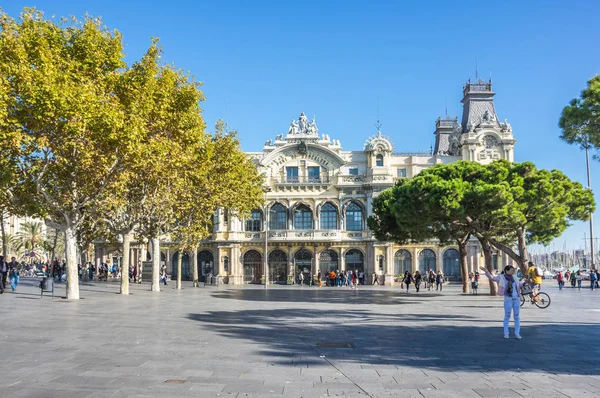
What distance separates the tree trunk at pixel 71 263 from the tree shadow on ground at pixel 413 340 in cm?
935

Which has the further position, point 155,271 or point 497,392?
point 155,271

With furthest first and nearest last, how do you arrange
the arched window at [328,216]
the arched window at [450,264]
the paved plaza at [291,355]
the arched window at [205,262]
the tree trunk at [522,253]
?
the arched window at [205,262]
the arched window at [328,216]
the arched window at [450,264]
the tree trunk at [522,253]
the paved plaza at [291,355]

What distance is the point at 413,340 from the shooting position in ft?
46.0

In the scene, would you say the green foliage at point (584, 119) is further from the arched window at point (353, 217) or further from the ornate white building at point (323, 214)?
the arched window at point (353, 217)

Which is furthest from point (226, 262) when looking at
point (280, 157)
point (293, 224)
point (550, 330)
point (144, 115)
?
point (550, 330)

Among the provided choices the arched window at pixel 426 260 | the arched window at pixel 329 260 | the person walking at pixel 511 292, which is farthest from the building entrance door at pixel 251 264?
the person walking at pixel 511 292

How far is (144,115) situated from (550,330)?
62.2 feet

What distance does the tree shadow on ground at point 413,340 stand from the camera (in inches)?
428

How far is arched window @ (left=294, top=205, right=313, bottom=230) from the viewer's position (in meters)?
58.8

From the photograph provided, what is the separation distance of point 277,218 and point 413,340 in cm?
4538

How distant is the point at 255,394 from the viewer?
325 inches

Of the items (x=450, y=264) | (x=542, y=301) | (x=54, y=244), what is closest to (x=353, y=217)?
(x=450, y=264)

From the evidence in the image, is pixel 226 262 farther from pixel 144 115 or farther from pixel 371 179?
pixel 144 115

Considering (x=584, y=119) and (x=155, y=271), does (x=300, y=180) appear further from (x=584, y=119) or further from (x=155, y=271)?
(x=584, y=119)
